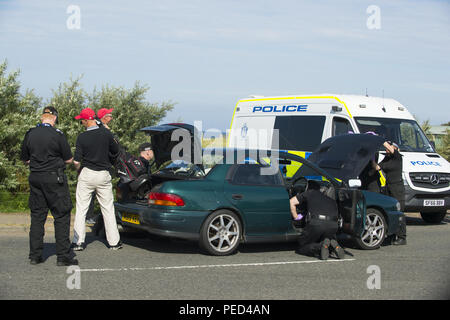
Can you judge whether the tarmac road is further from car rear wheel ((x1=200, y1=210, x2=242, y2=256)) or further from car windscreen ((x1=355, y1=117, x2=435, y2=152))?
car windscreen ((x1=355, y1=117, x2=435, y2=152))

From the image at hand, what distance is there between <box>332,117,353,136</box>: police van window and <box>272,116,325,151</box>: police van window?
1.00 feet

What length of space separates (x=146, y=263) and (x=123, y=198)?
5.75 feet

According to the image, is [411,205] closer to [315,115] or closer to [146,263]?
[315,115]

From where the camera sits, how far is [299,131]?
14727 mm

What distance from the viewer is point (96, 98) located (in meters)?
17.8

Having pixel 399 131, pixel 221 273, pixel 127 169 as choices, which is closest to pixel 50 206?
pixel 127 169

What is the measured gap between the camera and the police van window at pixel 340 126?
45.9 feet

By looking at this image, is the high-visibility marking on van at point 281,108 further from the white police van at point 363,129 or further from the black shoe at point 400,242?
the black shoe at point 400,242

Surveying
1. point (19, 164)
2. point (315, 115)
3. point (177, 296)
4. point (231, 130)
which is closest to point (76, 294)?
point (177, 296)

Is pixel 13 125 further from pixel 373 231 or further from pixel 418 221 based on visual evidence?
pixel 418 221

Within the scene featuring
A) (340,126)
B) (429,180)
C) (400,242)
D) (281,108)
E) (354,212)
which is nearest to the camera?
(354,212)

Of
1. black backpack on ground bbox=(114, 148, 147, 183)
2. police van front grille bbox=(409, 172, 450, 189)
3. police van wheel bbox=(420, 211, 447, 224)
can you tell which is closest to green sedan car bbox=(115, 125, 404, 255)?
black backpack on ground bbox=(114, 148, 147, 183)

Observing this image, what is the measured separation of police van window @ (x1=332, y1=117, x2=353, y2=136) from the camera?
13984mm

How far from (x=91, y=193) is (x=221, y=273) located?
253 cm
